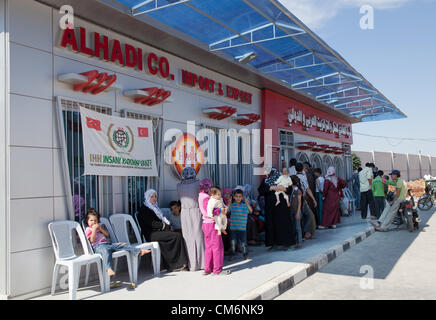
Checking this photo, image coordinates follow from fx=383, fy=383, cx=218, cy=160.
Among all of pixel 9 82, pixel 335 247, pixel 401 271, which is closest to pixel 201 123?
pixel 335 247

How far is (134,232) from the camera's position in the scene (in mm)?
6383

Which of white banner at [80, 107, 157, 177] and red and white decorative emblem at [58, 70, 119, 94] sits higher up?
red and white decorative emblem at [58, 70, 119, 94]

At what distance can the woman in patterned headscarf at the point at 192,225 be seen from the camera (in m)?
6.02

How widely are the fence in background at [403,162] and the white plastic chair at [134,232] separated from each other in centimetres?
2588

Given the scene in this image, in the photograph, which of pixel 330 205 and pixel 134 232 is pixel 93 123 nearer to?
pixel 134 232

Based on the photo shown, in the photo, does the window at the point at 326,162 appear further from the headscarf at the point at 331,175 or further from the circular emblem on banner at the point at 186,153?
the circular emblem on banner at the point at 186,153

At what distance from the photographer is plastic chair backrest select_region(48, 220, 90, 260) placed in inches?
199

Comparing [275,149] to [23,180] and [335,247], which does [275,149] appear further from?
[23,180]

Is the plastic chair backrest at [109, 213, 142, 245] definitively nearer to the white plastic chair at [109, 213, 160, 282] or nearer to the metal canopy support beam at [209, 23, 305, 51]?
the white plastic chair at [109, 213, 160, 282]

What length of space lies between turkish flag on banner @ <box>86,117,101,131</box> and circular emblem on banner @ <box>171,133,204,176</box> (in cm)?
190

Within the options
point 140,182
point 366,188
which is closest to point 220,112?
point 140,182

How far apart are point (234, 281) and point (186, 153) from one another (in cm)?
330

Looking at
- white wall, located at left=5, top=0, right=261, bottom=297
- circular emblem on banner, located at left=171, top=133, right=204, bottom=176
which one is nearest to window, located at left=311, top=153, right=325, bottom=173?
circular emblem on banner, located at left=171, top=133, right=204, bottom=176
